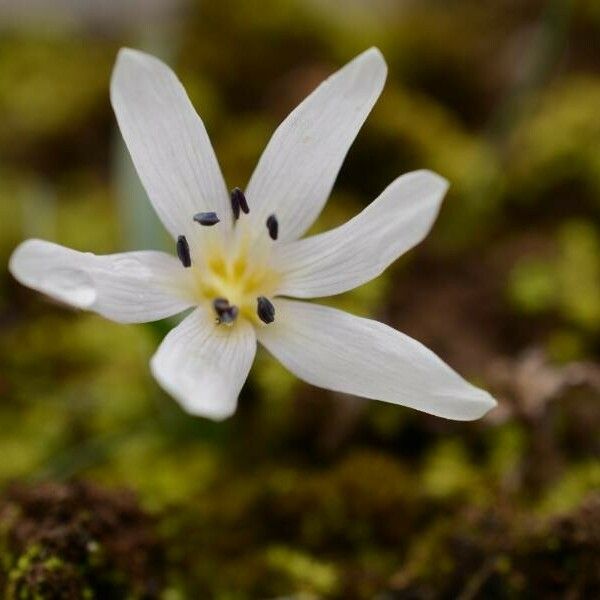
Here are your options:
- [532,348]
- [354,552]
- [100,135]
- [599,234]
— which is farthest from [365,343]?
[100,135]

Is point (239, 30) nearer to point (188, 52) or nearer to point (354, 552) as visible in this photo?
point (188, 52)

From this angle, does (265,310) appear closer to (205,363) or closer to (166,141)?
(205,363)

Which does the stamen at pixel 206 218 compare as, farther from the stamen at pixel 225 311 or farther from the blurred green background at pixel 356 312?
the blurred green background at pixel 356 312

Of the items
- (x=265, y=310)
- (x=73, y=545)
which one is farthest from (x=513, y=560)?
(x=73, y=545)

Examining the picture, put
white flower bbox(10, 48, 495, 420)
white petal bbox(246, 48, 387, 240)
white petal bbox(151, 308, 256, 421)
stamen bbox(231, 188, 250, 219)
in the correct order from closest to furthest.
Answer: white petal bbox(151, 308, 256, 421) < white flower bbox(10, 48, 495, 420) < white petal bbox(246, 48, 387, 240) < stamen bbox(231, 188, 250, 219)

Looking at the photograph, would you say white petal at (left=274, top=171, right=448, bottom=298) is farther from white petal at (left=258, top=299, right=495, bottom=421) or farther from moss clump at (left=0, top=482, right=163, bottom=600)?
moss clump at (left=0, top=482, right=163, bottom=600)

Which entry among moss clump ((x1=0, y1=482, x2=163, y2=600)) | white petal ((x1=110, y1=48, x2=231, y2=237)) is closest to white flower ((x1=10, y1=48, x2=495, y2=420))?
white petal ((x1=110, y1=48, x2=231, y2=237))
